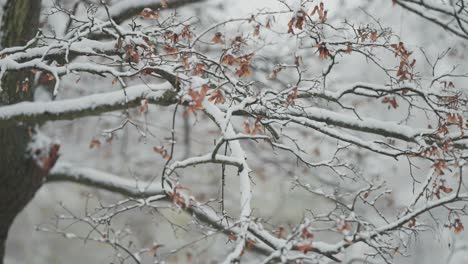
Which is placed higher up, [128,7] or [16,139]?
[128,7]

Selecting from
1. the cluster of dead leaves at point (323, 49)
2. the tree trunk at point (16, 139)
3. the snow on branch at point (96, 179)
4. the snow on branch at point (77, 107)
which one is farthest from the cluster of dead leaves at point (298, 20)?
the snow on branch at point (96, 179)

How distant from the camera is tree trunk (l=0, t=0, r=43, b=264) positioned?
4941 mm

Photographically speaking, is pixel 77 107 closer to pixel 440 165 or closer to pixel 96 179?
pixel 96 179

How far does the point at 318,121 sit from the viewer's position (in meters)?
4.37

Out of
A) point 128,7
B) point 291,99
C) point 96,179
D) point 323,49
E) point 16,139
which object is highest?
point 128,7

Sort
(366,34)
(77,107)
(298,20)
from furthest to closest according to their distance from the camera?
(77,107) < (366,34) < (298,20)

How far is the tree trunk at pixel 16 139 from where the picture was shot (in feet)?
16.2

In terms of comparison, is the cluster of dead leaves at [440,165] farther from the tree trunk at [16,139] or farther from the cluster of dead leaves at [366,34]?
the tree trunk at [16,139]

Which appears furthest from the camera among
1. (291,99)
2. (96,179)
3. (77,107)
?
(96,179)

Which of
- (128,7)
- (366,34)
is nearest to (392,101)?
(366,34)

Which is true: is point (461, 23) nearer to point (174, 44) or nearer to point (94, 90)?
point (174, 44)

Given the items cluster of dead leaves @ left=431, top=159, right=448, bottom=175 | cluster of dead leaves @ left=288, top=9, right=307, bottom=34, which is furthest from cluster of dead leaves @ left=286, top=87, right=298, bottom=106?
cluster of dead leaves @ left=431, top=159, right=448, bottom=175

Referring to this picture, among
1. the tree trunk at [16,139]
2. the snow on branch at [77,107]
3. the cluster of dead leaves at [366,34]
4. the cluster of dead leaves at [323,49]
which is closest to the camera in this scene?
the cluster of dead leaves at [323,49]

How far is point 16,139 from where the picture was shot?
543cm
